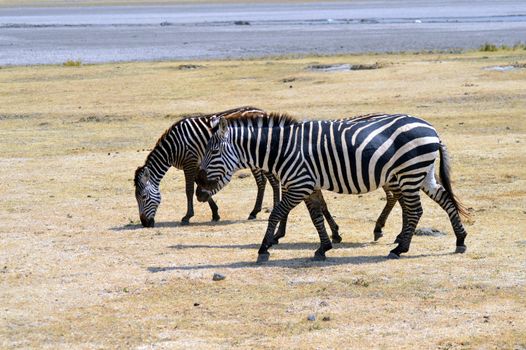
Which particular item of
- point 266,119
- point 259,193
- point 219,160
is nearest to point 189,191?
point 259,193

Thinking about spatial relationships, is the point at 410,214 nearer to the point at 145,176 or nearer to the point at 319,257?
the point at 319,257

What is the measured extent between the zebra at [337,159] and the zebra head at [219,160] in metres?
0.01

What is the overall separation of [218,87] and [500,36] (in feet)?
85.8

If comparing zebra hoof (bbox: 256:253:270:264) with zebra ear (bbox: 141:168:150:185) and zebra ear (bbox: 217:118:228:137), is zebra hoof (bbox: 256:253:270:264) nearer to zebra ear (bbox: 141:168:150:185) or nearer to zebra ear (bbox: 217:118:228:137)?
zebra ear (bbox: 217:118:228:137)

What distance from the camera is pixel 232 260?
11.9 metres

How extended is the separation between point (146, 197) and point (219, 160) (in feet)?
9.09

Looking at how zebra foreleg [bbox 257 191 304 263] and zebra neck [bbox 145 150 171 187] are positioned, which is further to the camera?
zebra neck [bbox 145 150 171 187]

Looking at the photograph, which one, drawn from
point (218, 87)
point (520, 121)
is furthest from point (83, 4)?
point (520, 121)

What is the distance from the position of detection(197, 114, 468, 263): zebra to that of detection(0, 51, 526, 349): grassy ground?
53 cm

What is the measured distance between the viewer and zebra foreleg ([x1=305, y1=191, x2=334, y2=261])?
11755 millimetres

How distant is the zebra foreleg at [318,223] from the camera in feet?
38.6

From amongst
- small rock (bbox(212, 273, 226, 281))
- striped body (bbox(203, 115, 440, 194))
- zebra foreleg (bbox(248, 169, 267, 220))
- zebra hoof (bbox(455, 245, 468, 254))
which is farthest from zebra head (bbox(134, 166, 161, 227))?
zebra hoof (bbox(455, 245, 468, 254))

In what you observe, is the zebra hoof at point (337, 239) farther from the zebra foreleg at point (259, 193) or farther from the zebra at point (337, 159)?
the zebra foreleg at point (259, 193)

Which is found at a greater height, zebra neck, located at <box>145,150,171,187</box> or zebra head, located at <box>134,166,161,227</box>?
zebra neck, located at <box>145,150,171,187</box>
